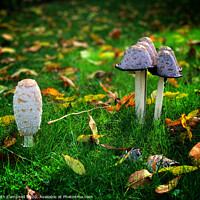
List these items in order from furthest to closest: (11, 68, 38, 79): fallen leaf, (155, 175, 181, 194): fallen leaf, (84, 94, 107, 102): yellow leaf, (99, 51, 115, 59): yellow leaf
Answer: (99, 51, 115, 59): yellow leaf → (11, 68, 38, 79): fallen leaf → (84, 94, 107, 102): yellow leaf → (155, 175, 181, 194): fallen leaf

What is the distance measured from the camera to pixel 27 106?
185cm

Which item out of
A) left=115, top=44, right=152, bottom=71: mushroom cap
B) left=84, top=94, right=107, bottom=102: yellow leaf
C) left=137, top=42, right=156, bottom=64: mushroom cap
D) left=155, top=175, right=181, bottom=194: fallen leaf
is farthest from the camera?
left=84, top=94, right=107, bottom=102: yellow leaf

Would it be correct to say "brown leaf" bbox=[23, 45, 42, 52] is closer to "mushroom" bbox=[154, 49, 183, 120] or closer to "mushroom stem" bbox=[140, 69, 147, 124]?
"mushroom stem" bbox=[140, 69, 147, 124]

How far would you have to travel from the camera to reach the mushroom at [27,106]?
184cm

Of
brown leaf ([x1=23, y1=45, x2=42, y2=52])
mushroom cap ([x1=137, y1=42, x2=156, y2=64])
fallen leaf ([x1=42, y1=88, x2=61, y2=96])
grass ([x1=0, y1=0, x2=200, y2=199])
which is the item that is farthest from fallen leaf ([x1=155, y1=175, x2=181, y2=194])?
brown leaf ([x1=23, y1=45, x2=42, y2=52])

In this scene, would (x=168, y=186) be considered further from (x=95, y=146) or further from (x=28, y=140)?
(x=28, y=140)

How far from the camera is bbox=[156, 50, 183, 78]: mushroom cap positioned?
5.91 feet

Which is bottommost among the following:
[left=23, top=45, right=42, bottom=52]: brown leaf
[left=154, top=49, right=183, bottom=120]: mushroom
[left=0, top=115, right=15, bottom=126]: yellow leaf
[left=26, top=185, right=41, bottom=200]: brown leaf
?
[left=26, top=185, right=41, bottom=200]: brown leaf

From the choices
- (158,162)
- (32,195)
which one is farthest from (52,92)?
(158,162)

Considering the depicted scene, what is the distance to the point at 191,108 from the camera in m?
2.30

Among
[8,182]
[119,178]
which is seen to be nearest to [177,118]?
[119,178]

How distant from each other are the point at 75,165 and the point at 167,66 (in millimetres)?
1007

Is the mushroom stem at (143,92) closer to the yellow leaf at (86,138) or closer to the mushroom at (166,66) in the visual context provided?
the mushroom at (166,66)

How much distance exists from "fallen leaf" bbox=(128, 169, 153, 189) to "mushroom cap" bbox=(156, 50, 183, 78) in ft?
2.40
